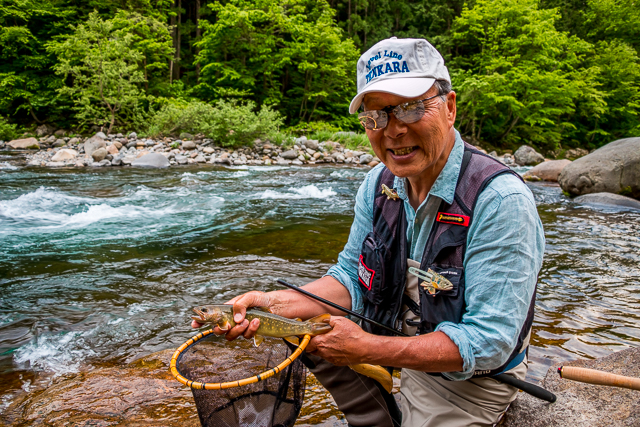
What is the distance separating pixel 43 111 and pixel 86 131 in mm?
4360

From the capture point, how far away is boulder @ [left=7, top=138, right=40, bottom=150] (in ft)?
64.1

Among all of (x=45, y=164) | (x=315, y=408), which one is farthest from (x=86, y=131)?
(x=315, y=408)

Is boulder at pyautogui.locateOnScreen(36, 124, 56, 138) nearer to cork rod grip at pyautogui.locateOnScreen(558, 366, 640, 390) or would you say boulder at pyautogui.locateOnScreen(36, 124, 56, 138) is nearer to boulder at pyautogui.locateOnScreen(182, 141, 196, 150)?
boulder at pyautogui.locateOnScreen(182, 141, 196, 150)

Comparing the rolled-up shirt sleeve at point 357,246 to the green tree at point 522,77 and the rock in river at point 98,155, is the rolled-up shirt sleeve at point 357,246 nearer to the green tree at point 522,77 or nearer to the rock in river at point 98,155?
the rock in river at point 98,155

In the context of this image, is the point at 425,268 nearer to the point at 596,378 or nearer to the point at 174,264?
the point at 596,378

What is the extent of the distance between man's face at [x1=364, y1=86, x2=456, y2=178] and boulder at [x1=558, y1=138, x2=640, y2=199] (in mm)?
11631

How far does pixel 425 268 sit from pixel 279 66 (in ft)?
82.5

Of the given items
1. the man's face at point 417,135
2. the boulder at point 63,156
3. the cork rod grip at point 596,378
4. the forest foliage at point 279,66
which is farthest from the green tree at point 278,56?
the cork rod grip at point 596,378

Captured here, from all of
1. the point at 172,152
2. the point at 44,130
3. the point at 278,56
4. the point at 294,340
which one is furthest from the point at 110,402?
the point at 44,130

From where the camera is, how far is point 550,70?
1115 inches

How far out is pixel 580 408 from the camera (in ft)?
7.33

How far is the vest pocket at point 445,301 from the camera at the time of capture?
1.73 m

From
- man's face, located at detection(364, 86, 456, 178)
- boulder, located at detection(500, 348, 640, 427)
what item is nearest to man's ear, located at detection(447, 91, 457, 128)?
man's face, located at detection(364, 86, 456, 178)

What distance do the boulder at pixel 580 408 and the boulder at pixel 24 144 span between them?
22.9 meters
